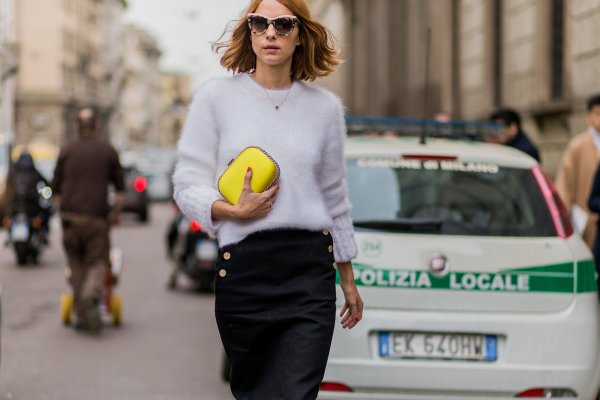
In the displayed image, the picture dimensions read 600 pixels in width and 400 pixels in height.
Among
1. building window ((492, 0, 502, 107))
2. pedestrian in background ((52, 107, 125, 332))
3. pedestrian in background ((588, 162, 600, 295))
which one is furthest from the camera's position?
building window ((492, 0, 502, 107))

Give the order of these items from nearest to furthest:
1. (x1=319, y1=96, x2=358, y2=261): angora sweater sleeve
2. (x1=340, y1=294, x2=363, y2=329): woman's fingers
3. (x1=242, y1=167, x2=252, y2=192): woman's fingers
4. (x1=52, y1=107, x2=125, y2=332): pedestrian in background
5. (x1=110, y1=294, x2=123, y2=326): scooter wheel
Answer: (x1=242, y1=167, x2=252, y2=192): woman's fingers → (x1=319, y1=96, x2=358, y2=261): angora sweater sleeve → (x1=340, y1=294, x2=363, y2=329): woman's fingers → (x1=52, y1=107, x2=125, y2=332): pedestrian in background → (x1=110, y1=294, x2=123, y2=326): scooter wheel

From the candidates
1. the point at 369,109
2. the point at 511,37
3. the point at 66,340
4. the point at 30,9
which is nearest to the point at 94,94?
the point at 30,9

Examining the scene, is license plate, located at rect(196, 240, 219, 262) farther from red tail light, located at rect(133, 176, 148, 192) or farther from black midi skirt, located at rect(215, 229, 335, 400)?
red tail light, located at rect(133, 176, 148, 192)

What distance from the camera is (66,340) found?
10008 mm

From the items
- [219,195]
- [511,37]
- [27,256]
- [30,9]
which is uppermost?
[30,9]

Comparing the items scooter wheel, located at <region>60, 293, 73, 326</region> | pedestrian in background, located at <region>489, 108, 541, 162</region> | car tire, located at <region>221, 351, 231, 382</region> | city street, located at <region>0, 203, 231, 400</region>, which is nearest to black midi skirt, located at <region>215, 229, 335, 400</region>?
city street, located at <region>0, 203, 231, 400</region>

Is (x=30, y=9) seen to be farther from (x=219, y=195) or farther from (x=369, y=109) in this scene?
(x=219, y=195)

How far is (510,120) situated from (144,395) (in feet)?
13.5

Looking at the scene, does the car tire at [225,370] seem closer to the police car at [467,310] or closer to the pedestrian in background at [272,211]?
the police car at [467,310]

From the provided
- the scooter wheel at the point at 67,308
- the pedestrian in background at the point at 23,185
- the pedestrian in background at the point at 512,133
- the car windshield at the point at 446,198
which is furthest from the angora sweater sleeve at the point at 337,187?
the pedestrian in background at the point at 23,185

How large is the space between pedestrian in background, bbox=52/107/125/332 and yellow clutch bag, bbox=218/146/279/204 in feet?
21.0

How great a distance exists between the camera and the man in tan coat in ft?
29.8

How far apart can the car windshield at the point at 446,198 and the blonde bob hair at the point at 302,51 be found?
188 centimetres

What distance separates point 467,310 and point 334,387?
0.70 meters
